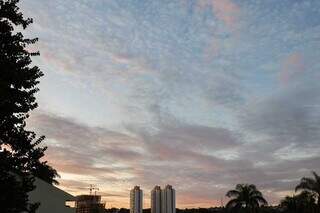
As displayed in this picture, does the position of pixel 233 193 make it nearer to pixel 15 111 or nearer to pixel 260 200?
pixel 260 200

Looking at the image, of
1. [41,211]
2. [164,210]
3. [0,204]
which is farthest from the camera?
[164,210]

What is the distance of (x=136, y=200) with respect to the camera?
6481 inches

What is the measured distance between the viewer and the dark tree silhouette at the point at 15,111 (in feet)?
48.3

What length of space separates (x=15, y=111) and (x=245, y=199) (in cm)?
4392

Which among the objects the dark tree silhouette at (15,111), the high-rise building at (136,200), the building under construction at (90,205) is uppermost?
the high-rise building at (136,200)

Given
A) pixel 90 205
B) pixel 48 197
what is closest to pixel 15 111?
pixel 48 197

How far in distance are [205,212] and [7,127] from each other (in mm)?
104176

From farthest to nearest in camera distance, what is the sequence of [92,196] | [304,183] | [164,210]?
[164,210], [92,196], [304,183]

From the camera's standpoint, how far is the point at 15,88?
15.5 meters

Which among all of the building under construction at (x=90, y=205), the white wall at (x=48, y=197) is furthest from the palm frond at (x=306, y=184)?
the building under construction at (x=90, y=205)

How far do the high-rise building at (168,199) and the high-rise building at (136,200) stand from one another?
840 centimetres

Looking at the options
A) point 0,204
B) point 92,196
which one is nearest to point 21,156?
point 0,204

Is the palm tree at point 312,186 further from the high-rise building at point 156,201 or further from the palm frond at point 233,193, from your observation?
the high-rise building at point 156,201

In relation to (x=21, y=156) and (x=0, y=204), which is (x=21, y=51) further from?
(x=0, y=204)
